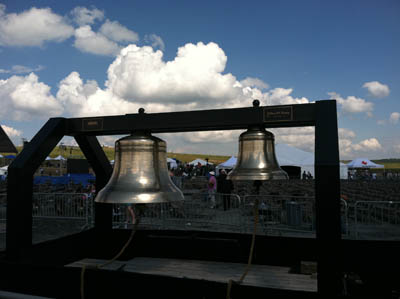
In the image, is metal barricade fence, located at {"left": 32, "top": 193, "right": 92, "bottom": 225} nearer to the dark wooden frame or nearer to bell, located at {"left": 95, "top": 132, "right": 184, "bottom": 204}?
the dark wooden frame

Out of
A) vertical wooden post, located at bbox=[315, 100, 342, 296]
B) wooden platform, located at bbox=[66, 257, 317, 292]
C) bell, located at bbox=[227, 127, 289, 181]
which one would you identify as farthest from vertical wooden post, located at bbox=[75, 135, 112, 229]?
vertical wooden post, located at bbox=[315, 100, 342, 296]

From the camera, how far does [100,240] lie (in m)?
4.45

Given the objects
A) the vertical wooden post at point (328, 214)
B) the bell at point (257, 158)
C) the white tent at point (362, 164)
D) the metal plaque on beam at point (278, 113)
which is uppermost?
the white tent at point (362, 164)

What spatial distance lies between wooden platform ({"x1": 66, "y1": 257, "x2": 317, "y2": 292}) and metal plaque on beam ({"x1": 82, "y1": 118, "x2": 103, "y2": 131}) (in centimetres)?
180

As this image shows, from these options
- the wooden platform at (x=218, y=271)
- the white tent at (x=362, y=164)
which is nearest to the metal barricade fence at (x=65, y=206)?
the wooden platform at (x=218, y=271)

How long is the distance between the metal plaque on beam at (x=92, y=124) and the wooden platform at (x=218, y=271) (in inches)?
70.8

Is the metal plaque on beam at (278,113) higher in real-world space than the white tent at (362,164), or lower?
lower

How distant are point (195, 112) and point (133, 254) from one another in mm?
2759

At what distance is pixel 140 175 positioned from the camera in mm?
2508

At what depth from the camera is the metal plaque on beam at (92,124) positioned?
316cm

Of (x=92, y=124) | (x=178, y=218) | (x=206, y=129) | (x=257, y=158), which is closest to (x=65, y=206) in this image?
(x=178, y=218)

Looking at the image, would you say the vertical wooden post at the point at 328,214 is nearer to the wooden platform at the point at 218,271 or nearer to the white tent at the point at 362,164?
the wooden platform at the point at 218,271

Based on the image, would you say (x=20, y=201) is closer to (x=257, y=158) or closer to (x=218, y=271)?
(x=257, y=158)

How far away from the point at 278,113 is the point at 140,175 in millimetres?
1268
